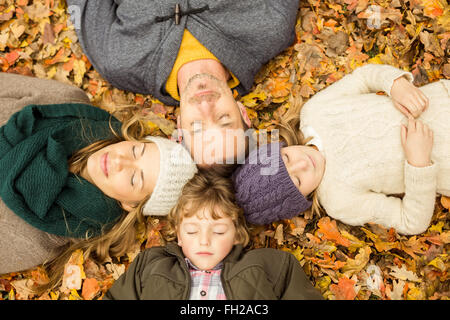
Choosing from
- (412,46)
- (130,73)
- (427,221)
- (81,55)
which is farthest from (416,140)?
(81,55)

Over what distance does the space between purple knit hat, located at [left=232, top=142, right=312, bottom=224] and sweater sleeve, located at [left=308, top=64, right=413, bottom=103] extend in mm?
667

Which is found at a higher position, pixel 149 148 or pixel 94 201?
pixel 149 148

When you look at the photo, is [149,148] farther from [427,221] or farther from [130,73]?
[427,221]

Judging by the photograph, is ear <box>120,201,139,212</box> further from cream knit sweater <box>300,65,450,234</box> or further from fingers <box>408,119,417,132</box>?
fingers <box>408,119,417,132</box>

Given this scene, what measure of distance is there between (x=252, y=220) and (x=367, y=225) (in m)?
1.01

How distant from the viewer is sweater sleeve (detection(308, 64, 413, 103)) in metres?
3.17

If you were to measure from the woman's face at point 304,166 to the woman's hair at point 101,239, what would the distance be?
1326mm

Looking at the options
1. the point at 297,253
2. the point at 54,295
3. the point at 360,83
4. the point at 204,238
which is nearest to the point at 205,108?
the point at 204,238

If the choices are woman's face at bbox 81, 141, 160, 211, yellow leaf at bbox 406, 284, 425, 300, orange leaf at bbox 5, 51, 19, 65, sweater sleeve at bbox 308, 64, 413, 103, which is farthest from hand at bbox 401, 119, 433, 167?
orange leaf at bbox 5, 51, 19, 65

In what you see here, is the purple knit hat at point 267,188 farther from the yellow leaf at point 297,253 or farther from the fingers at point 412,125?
the fingers at point 412,125

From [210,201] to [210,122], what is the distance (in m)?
0.65

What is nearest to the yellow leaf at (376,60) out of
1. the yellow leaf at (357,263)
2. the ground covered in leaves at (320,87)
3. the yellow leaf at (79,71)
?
the ground covered in leaves at (320,87)

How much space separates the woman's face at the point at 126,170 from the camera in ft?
9.98

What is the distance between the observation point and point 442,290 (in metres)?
3.01
